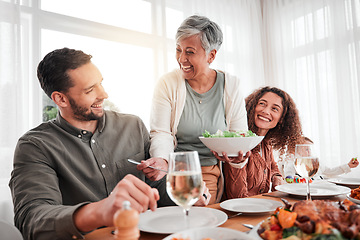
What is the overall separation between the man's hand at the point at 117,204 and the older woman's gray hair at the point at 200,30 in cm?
120

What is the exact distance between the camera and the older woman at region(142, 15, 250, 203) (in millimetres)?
1797

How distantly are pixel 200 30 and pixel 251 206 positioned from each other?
1124mm

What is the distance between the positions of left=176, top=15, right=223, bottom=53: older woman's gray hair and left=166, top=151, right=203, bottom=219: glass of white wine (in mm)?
1181

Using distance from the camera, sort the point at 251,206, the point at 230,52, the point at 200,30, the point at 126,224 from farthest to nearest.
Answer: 1. the point at 230,52
2. the point at 200,30
3. the point at 251,206
4. the point at 126,224

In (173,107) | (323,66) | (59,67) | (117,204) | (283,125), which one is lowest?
(117,204)

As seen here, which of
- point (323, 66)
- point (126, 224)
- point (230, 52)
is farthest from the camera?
point (230, 52)

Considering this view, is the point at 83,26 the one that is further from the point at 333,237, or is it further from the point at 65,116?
the point at 333,237

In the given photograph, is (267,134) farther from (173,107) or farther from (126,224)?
(126,224)

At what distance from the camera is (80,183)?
128 centimetres

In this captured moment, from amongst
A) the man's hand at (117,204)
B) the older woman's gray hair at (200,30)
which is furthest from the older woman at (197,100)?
the man's hand at (117,204)

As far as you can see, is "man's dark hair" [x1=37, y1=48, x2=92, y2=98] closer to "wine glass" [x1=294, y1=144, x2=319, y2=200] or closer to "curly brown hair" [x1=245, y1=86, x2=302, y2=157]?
"wine glass" [x1=294, y1=144, x2=319, y2=200]

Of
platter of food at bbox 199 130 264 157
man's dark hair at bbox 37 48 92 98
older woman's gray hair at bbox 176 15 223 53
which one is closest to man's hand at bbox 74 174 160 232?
platter of food at bbox 199 130 264 157

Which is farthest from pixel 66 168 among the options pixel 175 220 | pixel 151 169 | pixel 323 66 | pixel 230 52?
pixel 323 66

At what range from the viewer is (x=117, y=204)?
76 centimetres
